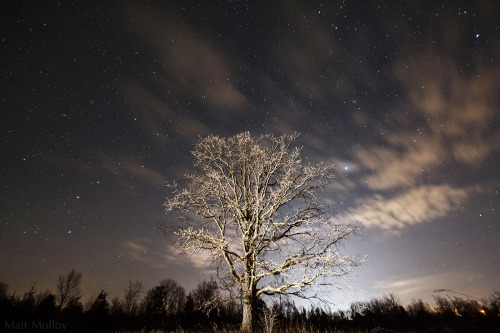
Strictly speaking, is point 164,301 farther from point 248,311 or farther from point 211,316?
point 248,311

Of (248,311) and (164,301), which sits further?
(164,301)

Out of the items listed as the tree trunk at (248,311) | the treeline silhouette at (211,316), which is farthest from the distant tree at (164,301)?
the tree trunk at (248,311)

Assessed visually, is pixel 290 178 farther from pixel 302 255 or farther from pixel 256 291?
pixel 256 291

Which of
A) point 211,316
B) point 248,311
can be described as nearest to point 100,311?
point 211,316

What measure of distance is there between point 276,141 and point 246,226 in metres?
4.90

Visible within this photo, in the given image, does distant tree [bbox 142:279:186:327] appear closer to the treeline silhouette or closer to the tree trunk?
the treeline silhouette

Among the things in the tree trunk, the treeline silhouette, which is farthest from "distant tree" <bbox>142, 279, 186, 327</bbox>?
the tree trunk

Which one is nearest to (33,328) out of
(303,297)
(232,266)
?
(232,266)

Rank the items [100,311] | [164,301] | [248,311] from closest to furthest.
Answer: [248,311], [100,311], [164,301]

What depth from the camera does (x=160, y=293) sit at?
50312mm

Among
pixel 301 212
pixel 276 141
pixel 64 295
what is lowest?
pixel 64 295

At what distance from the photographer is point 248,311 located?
9258 mm

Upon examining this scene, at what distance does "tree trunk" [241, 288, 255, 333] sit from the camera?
8.90 m

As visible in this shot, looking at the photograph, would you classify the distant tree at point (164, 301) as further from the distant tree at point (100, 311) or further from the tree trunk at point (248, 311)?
the tree trunk at point (248, 311)
